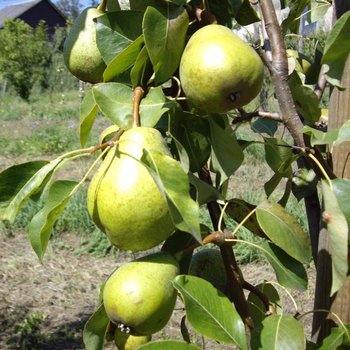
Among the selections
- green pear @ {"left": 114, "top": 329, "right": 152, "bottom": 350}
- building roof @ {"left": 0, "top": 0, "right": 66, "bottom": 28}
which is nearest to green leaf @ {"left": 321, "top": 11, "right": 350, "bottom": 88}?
green pear @ {"left": 114, "top": 329, "right": 152, "bottom": 350}

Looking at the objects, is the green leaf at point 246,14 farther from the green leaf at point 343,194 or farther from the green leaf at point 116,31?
the green leaf at point 343,194

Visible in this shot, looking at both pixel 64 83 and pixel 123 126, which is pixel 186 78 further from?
pixel 64 83

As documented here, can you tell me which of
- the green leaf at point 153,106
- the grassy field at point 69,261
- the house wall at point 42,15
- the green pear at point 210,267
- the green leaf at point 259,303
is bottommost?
the house wall at point 42,15

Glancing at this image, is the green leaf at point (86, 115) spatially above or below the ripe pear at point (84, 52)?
below

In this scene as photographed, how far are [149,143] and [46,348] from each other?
2.02 meters

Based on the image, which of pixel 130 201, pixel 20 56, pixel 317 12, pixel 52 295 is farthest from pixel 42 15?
pixel 130 201

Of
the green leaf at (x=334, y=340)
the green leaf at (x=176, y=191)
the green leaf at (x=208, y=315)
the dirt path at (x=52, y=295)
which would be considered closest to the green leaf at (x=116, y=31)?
the green leaf at (x=176, y=191)

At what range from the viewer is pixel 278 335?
0.56 meters

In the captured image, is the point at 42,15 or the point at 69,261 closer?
the point at 69,261

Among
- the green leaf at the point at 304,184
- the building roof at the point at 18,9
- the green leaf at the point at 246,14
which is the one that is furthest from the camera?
the building roof at the point at 18,9

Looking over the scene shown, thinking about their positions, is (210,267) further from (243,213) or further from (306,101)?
(306,101)

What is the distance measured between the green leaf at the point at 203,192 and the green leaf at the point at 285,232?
0.06 m

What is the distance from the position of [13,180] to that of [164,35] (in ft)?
0.84

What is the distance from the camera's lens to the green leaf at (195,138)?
650 millimetres
